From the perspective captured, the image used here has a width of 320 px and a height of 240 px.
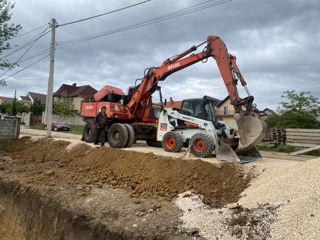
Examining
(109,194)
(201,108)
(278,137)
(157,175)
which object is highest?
(201,108)

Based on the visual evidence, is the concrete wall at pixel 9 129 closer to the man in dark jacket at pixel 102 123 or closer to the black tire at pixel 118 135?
the man in dark jacket at pixel 102 123

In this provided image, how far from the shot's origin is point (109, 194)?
476 cm

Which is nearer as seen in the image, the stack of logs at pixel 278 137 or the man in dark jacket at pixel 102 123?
the man in dark jacket at pixel 102 123

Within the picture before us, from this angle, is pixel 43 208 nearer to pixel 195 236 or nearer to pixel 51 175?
pixel 51 175

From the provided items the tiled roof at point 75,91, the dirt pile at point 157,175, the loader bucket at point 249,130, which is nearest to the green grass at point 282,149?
the loader bucket at point 249,130

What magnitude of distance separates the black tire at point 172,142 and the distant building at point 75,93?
3420 centimetres

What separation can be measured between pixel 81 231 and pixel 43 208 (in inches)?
54.8

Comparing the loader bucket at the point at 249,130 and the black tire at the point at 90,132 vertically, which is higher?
the loader bucket at the point at 249,130

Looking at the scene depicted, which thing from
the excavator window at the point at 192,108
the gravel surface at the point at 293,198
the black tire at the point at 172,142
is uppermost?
the excavator window at the point at 192,108

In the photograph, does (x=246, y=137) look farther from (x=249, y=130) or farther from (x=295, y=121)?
(x=295, y=121)

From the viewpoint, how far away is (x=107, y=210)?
4.09 meters

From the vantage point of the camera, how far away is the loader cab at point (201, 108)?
788 centimetres

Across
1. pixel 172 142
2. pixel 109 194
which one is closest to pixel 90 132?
pixel 172 142

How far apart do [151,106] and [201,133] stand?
387cm
